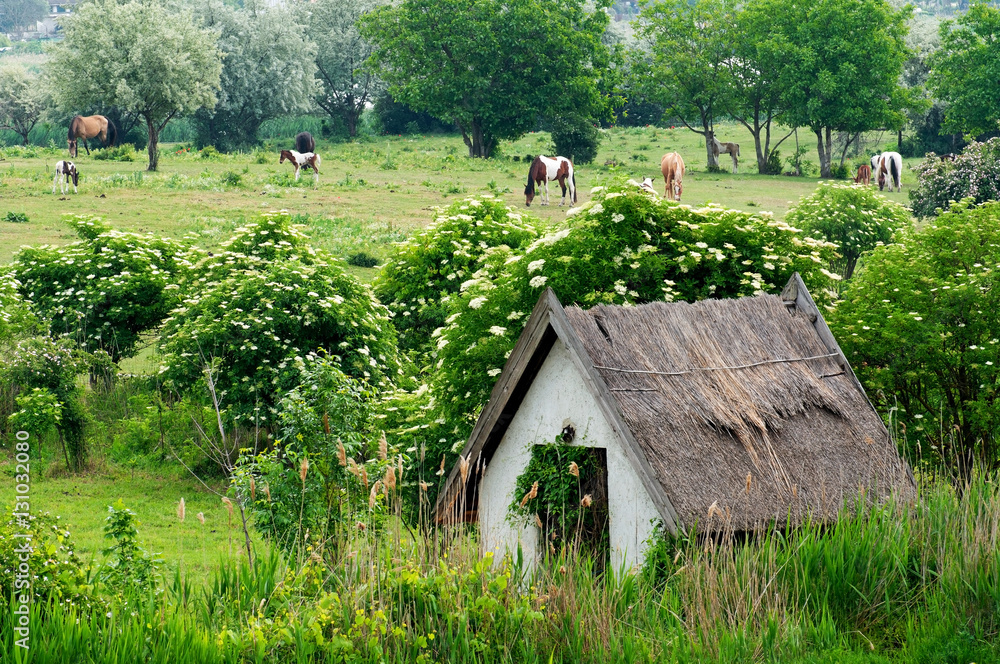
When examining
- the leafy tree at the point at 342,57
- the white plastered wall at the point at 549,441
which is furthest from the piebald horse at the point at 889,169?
the white plastered wall at the point at 549,441

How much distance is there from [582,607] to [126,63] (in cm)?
4674

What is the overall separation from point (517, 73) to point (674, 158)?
24.1 m

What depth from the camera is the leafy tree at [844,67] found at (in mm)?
56531

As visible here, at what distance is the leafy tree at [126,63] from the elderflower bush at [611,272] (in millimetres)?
38197

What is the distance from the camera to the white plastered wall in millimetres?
9453

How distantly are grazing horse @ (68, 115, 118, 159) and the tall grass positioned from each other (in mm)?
51915

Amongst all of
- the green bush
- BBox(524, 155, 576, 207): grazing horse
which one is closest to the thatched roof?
the green bush

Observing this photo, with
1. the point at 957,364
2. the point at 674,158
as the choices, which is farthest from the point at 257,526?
the point at 674,158

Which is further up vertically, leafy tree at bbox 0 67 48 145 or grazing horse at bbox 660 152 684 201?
leafy tree at bbox 0 67 48 145

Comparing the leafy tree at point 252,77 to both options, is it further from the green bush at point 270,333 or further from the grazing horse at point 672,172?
the green bush at point 270,333

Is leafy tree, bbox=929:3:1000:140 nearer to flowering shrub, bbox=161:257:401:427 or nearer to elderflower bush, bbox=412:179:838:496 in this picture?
flowering shrub, bbox=161:257:401:427

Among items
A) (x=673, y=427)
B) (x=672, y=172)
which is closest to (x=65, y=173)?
(x=672, y=172)

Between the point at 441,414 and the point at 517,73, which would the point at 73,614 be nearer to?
the point at 441,414

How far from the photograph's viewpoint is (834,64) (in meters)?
58.1
